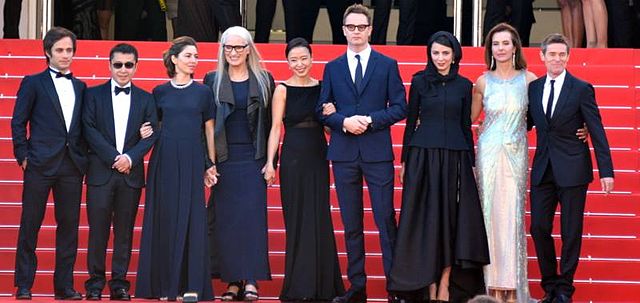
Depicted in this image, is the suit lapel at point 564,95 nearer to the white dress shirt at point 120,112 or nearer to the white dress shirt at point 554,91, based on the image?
the white dress shirt at point 554,91

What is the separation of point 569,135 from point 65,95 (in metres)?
3.37

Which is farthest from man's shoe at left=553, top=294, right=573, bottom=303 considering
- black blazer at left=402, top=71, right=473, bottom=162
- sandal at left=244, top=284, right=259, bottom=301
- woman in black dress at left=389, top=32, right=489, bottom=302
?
sandal at left=244, top=284, right=259, bottom=301

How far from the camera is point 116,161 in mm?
10469

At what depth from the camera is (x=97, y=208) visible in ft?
34.6

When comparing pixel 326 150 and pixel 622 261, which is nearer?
pixel 326 150

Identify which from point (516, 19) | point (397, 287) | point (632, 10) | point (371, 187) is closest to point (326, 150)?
point (371, 187)

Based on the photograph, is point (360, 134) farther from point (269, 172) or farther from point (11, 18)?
point (11, 18)

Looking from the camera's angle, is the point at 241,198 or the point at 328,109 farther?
the point at 241,198

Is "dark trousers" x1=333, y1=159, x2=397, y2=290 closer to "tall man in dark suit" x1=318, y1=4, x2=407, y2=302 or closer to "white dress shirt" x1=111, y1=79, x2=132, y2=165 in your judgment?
"tall man in dark suit" x1=318, y1=4, x2=407, y2=302

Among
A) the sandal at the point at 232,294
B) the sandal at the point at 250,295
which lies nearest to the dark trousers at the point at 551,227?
the sandal at the point at 250,295

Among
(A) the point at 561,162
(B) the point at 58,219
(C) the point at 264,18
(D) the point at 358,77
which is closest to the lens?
(A) the point at 561,162

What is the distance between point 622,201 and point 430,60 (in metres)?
2.50

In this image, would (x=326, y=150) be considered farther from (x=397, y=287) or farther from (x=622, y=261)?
(x=622, y=261)

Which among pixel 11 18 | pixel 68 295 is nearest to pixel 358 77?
pixel 68 295
